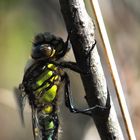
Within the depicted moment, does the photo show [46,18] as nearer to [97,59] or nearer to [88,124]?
[88,124]

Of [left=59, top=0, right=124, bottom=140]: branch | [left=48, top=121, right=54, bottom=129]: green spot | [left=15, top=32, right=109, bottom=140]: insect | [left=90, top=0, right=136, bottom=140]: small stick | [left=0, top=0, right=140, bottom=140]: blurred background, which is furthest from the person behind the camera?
[left=0, top=0, right=140, bottom=140]: blurred background

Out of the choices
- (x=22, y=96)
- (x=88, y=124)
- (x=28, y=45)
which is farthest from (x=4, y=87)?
(x=22, y=96)

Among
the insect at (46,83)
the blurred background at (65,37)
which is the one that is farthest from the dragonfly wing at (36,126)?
the blurred background at (65,37)

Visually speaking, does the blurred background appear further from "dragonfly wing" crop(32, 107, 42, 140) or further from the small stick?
the small stick

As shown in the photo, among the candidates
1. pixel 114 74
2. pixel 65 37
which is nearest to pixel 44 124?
pixel 114 74

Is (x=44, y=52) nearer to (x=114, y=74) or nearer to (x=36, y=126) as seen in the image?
(x=36, y=126)

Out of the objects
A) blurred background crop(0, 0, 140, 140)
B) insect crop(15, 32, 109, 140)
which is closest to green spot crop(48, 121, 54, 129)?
insect crop(15, 32, 109, 140)

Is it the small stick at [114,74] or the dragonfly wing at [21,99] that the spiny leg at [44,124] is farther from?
the small stick at [114,74]
